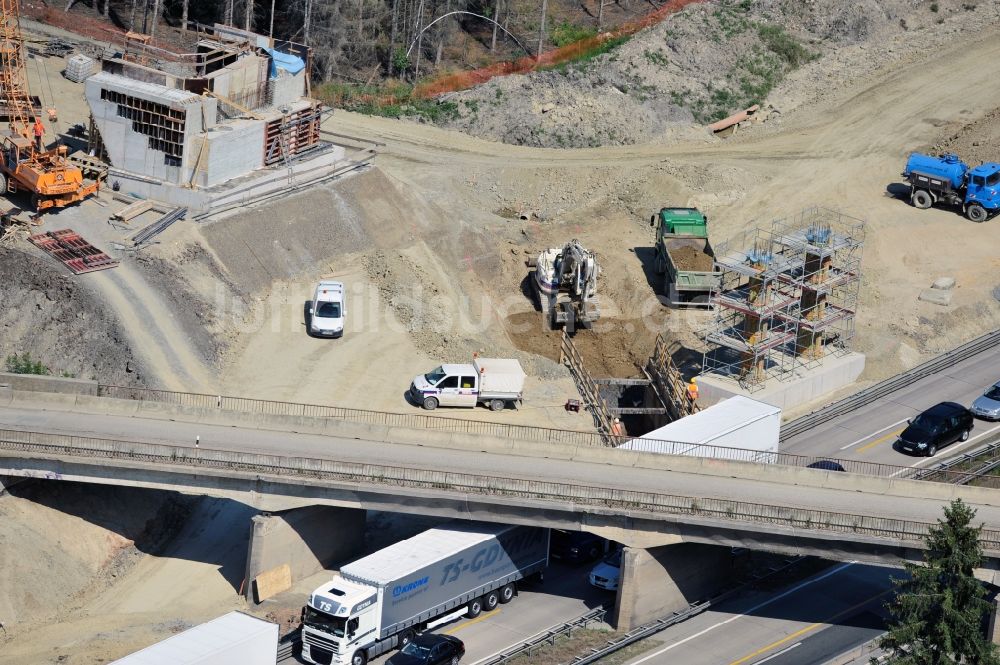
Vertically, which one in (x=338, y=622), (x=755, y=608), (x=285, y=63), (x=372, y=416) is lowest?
(x=755, y=608)

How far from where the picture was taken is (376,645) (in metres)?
48.0

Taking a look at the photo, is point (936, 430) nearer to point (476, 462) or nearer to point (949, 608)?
point (476, 462)

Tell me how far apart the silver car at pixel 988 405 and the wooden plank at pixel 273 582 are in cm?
2926

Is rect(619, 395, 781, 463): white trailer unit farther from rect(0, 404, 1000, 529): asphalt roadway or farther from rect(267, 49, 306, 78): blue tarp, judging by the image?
rect(267, 49, 306, 78): blue tarp

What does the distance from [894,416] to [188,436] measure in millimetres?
29238

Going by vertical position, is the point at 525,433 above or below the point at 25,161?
below

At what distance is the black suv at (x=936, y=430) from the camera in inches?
2371

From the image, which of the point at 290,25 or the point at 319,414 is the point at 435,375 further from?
the point at 290,25

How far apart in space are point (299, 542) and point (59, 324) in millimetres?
16465

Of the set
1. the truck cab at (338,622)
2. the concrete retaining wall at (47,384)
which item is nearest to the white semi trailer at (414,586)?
the truck cab at (338,622)

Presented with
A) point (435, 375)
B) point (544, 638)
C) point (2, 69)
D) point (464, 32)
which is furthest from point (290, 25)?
point (544, 638)

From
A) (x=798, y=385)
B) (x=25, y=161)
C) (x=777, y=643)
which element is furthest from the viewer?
(x=25, y=161)

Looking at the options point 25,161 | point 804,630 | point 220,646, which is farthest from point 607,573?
point 25,161

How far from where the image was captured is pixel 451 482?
170 feet
